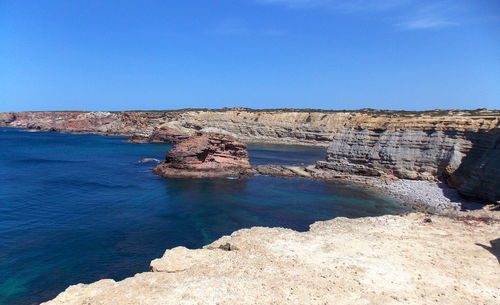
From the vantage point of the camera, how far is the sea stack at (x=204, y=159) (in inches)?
1880

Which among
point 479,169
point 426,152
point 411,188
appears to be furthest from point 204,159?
point 479,169

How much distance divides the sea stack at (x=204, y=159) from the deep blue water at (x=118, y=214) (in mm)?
2631

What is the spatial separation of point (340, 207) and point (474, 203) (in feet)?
38.2

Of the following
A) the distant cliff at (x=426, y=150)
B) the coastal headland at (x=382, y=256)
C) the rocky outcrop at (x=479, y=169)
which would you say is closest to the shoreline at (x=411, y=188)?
the coastal headland at (x=382, y=256)

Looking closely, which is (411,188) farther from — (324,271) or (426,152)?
(324,271)

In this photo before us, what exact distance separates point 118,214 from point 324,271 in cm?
2075

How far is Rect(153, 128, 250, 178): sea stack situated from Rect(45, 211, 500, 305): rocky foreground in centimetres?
2893

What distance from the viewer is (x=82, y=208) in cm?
3081

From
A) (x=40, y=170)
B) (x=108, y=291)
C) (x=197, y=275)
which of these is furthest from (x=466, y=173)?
(x=40, y=170)

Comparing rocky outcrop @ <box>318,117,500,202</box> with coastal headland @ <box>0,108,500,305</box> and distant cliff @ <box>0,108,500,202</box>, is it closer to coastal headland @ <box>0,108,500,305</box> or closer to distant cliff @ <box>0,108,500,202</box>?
distant cliff @ <box>0,108,500,202</box>

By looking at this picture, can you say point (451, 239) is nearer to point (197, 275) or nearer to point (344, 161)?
point (197, 275)

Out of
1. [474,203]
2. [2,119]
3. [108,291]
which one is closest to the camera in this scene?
[108,291]

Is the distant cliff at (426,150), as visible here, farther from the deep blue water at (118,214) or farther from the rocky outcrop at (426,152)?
the deep blue water at (118,214)

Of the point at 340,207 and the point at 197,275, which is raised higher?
the point at 197,275
